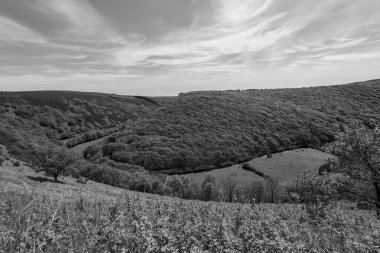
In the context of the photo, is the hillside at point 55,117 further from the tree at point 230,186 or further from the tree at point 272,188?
the tree at point 272,188

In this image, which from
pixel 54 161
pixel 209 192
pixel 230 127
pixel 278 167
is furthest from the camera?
pixel 230 127

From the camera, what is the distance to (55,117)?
75438 mm

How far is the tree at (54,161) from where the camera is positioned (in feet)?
100

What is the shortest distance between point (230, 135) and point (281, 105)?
79.2 ft

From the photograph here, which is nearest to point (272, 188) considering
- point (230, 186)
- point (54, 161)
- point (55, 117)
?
point (230, 186)

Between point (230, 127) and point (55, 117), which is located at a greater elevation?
point (55, 117)

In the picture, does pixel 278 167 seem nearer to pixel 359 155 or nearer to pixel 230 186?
pixel 230 186

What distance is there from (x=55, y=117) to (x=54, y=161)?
4821 centimetres

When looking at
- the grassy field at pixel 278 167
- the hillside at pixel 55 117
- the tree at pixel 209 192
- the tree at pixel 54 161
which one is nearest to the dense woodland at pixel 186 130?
the tree at pixel 209 192

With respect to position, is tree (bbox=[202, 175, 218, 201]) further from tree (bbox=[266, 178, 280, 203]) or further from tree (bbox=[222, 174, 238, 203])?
tree (bbox=[266, 178, 280, 203])

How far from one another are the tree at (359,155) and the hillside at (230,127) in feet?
82.4

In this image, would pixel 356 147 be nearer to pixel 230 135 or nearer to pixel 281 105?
pixel 230 135

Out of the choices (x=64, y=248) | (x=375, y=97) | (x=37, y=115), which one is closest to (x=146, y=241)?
(x=64, y=248)

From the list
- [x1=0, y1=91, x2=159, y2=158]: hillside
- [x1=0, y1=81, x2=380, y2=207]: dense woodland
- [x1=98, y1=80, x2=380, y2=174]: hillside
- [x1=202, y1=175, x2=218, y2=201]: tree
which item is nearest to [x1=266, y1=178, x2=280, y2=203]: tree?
[x1=0, y1=81, x2=380, y2=207]: dense woodland
